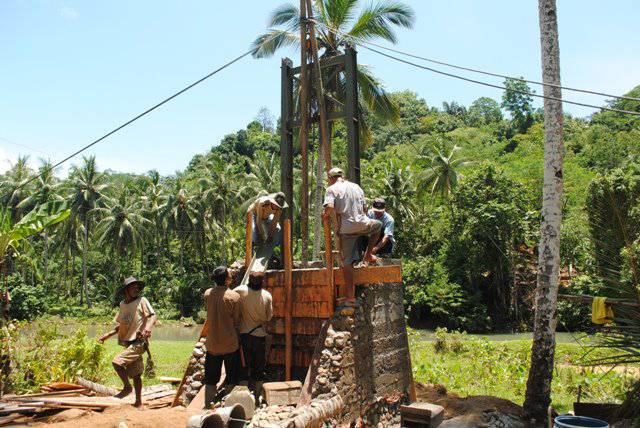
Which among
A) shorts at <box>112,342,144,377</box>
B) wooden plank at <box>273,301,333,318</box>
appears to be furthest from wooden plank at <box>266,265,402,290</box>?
shorts at <box>112,342,144,377</box>

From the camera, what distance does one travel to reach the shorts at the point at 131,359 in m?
6.93

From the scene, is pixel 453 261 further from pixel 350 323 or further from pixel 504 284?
pixel 350 323

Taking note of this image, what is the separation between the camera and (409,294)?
1378 inches

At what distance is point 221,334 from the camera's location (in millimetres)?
6715

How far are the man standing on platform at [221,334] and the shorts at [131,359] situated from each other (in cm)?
98

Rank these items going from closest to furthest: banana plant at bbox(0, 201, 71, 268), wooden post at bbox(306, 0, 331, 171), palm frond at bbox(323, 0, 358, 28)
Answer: banana plant at bbox(0, 201, 71, 268)
wooden post at bbox(306, 0, 331, 171)
palm frond at bbox(323, 0, 358, 28)

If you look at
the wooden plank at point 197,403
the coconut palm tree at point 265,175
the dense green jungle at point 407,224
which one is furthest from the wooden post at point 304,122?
the coconut palm tree at point 265,175

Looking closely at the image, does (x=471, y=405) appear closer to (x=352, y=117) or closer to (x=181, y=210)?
(x=352, y=117)

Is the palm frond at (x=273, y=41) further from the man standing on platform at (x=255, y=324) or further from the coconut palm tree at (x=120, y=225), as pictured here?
the coconut palm tree at (x=120, y=225)

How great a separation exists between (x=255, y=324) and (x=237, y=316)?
26 centimetres

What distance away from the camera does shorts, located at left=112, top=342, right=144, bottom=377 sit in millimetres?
6934

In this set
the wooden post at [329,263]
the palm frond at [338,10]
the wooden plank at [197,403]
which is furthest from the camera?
the palm frond at [338,10]

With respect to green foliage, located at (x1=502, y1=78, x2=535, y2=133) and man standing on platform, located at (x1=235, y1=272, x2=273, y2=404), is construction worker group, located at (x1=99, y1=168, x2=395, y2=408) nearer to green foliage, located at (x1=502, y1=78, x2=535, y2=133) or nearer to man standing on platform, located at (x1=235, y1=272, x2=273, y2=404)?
man standing on platform, located at (x1=235, y1=272, x2=273, y2=404)

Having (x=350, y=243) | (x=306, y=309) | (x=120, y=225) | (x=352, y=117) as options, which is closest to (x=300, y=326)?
(x=306, y=309)
